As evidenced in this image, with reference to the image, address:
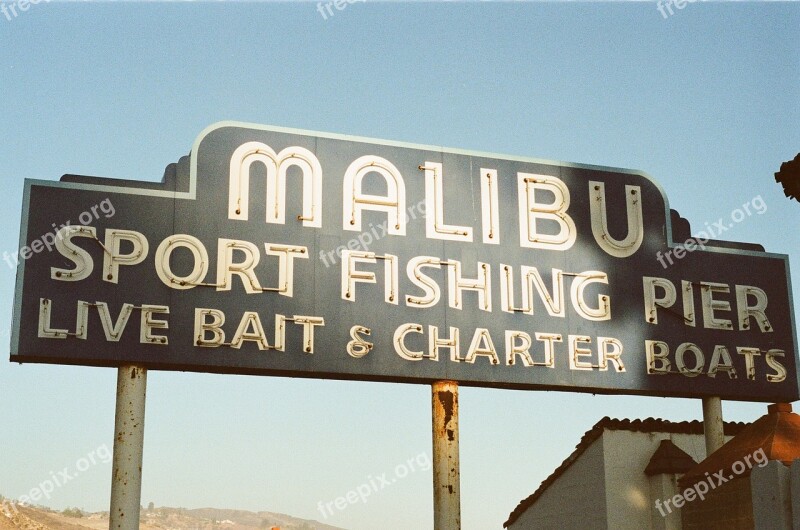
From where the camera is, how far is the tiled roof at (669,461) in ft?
57.4

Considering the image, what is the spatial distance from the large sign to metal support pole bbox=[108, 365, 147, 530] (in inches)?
12.2

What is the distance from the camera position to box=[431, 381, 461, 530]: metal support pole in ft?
46.7

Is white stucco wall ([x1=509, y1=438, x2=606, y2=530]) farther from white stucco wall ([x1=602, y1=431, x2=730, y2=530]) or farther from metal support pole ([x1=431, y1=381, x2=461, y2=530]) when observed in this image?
metal support pole ([x1=431, y1=381, x2=461, y2=530])

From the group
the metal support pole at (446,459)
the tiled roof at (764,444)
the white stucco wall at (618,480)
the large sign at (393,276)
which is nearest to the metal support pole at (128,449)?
the large sign at (393,276)

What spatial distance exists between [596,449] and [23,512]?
44061 mm

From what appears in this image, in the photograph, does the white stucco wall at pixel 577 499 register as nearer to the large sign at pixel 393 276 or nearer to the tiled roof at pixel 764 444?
the tiled roof at pixel 764 444

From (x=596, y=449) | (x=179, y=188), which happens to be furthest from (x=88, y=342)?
(x=596, y=449)

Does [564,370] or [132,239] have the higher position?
[132,239]

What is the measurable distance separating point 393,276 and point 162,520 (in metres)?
59.2

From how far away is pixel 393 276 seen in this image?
15.1 m

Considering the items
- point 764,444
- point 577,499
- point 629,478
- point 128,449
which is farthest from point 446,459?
point 577,499

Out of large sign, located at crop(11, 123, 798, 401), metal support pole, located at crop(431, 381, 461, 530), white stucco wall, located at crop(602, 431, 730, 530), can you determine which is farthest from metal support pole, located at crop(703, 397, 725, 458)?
metal support pole, located at crop(431, 381, 461, 530)

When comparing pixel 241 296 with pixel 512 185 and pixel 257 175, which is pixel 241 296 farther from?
pixel 512 185

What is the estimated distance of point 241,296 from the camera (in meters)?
14.4
